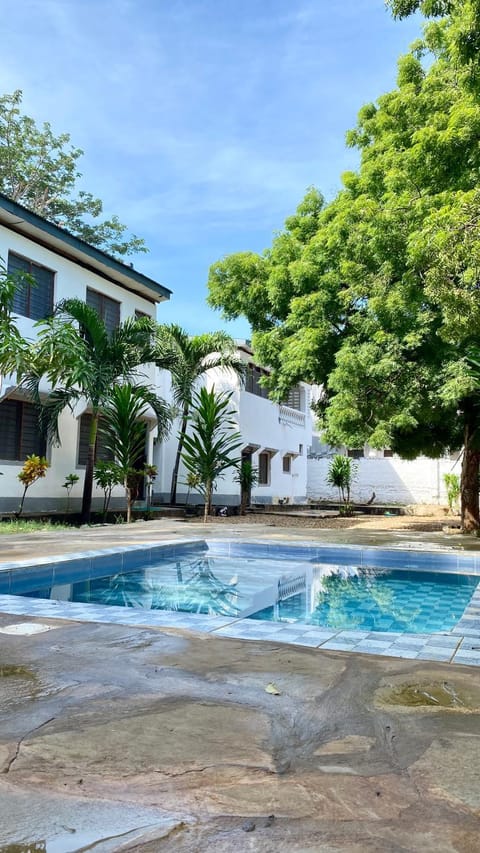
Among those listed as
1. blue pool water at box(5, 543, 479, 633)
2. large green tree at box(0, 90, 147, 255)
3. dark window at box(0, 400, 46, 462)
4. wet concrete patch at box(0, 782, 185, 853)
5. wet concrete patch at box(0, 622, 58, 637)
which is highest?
large green tree at box(0, 90, 147, 255)

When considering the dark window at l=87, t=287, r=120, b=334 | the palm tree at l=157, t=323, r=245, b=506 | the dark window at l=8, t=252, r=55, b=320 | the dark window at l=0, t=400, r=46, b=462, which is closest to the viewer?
the dark window at l=0, t=400, r=46, b=462

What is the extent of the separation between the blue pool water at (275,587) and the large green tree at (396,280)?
9.64 ft

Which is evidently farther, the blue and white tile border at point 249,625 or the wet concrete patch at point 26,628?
the wet concrete patch at point 26,628

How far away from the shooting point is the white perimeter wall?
26.4 metres

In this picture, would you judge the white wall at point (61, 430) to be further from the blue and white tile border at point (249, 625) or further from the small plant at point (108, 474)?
the blue and white tile border at point (249, 625)

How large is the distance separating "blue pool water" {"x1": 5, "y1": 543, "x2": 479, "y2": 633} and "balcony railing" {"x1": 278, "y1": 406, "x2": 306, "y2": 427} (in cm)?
1491

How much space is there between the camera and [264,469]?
79.4 feet

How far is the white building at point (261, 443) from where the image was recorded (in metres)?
20.6

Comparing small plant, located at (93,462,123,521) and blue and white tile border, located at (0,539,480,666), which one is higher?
small plant, located at (93,462,123,521)

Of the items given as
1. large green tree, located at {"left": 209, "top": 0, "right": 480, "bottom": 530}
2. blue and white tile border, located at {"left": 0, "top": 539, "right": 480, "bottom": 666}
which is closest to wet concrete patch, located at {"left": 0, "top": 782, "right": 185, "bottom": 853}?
blue and white tile border, located at {"left": 0, "top": 539, "right": 480, "bottom": 666}

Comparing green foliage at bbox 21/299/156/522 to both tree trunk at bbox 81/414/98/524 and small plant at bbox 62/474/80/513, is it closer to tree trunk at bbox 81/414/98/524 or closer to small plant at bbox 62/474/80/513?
tree trunk at bbox 81/414/98/524

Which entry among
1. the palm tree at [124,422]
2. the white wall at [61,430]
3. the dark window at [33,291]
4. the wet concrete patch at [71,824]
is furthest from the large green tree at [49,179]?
the wet concrete patch at [71,824]

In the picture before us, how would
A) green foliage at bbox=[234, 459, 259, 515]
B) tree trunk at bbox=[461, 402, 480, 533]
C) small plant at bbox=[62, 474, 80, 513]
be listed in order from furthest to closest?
green foliage at bbox=[234, 459, 259, 515] < small plant at bbox=[62, 474, 80, 513] < tree trunk at bbox=[461, 402, 480, 533]

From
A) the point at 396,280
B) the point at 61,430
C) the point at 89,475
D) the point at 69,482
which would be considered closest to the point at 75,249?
the point at 61,430
